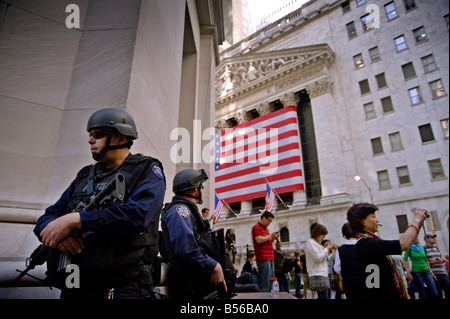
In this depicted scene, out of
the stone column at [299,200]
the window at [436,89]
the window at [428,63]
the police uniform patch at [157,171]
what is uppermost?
the window at [428,63]

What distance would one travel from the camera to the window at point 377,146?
927 inches

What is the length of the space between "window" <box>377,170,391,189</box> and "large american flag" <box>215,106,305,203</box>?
21.5 ft

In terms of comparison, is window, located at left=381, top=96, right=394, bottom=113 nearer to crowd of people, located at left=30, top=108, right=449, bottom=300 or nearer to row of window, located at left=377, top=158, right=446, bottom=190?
row of window, located at left=377, top=158, right=446, bottom=190

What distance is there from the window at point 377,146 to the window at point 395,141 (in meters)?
0.93

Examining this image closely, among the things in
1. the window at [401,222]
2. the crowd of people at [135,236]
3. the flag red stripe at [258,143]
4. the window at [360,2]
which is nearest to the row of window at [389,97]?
the flag red stripe at [258,143]

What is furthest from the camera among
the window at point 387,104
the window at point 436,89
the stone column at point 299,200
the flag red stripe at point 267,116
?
the flag red stripe at point 267,116

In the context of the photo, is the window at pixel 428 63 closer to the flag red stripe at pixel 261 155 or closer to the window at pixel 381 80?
the window at pixel 381 80

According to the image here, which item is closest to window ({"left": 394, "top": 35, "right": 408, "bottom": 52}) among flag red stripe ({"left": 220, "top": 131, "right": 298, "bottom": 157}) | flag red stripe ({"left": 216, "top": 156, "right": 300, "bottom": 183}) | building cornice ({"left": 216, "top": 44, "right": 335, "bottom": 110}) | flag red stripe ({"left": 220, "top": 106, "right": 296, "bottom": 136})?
building cornice ({"left": 216, "top": 44, "right": 335, "bottom": 110})

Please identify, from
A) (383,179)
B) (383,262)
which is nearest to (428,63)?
(383,179)

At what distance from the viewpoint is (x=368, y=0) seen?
2723cm

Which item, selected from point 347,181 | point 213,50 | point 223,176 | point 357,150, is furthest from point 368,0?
point 213,50

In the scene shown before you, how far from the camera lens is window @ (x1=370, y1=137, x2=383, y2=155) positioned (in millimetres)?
23556

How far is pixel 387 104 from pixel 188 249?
27136mm
